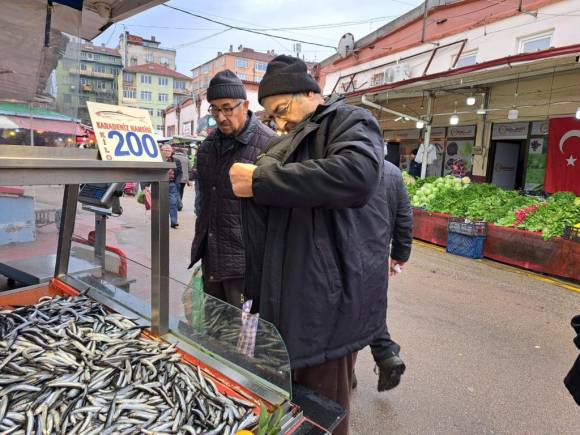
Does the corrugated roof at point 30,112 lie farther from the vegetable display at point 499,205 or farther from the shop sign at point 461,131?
the shop sign at point 461,131

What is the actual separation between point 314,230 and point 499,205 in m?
8.23

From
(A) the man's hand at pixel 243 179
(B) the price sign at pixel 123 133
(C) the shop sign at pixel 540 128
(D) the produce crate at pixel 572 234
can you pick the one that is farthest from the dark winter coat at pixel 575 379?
(C) the shop sign at pixel 540 128

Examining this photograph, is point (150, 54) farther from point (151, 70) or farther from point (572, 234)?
point (572, 234)

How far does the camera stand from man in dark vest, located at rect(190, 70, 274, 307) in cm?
293

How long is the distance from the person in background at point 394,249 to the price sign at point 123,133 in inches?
68.1

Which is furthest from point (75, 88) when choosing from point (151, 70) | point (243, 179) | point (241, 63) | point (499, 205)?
point (151, 70)

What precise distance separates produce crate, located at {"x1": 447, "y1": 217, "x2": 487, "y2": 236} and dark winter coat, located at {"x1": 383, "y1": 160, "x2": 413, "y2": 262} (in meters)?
5.30

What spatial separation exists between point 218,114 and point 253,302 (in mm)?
1583

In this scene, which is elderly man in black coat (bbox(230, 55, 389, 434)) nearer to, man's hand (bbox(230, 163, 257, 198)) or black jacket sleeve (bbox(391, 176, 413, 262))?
man's hand (bbox(230, 163, 257, 198))

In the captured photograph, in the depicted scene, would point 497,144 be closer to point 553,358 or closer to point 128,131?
point 553,358

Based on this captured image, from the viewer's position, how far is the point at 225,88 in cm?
296

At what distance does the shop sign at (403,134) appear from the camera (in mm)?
15708

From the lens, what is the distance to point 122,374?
1695 mm

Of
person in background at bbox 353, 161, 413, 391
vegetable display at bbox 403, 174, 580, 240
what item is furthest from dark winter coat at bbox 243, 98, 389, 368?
vegetable display at bbox 403, 174, 580, 240
